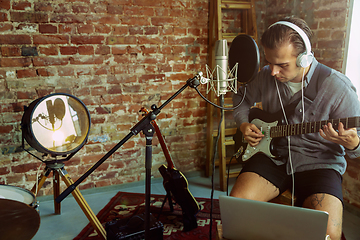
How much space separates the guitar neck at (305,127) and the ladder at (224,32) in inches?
37.8

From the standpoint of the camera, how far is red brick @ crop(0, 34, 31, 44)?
75.9 inches

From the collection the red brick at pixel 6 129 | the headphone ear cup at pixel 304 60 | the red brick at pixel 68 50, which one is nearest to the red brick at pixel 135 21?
the red brick at pixel 68 50

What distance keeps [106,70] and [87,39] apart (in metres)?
0.28

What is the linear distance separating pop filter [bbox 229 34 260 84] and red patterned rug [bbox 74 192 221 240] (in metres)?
1.11

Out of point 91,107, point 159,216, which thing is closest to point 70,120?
point 91,107

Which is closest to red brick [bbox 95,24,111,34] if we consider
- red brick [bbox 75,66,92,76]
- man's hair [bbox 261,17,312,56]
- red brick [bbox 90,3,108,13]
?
red brick [bbox 90,3,108,13]

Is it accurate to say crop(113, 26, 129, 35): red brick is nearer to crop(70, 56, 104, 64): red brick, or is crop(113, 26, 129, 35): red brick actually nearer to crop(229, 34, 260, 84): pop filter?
crop(70, 56, 104, 64): red brick

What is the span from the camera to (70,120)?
170 cm

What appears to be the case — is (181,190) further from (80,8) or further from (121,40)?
(80,8)

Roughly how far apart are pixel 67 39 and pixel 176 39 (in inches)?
36.2

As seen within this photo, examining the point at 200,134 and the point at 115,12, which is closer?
the point at 115,12

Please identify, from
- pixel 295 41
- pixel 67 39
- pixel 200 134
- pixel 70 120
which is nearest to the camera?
pixel 295 41

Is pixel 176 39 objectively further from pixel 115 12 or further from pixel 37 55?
pixel 37 55

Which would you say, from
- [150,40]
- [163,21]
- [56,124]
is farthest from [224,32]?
[56,124]
